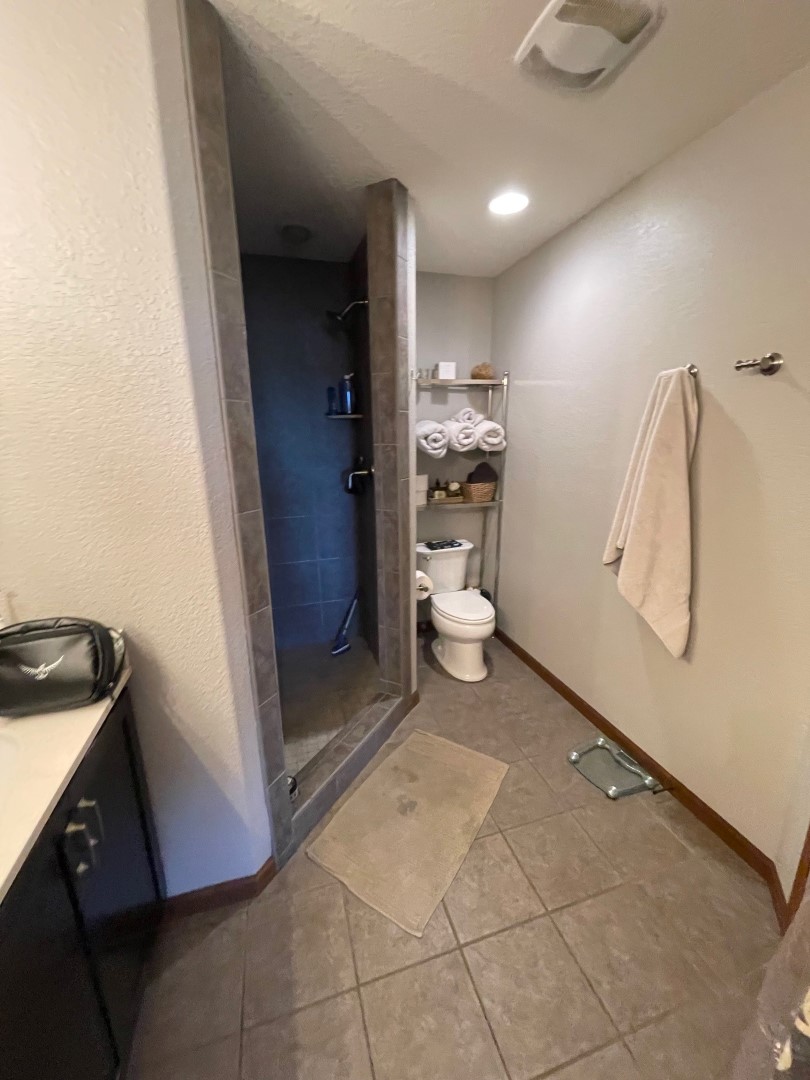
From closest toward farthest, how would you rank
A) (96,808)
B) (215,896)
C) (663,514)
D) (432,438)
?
(96,808), (215,896), (663,514), (432,438)

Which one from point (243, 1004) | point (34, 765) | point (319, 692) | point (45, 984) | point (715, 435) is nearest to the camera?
point (45, 984)

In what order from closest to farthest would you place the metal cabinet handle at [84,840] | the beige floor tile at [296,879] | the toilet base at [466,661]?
the metal cabinet handle at [84,840] → the beige floor tile at [296,879] → the toilet base at [466,661]

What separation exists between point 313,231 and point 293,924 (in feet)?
8.89

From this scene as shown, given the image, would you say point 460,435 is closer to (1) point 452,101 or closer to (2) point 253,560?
(1) point 452,101

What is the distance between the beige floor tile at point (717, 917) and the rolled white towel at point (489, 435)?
2059mm

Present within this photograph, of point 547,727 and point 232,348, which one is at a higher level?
point 232,348

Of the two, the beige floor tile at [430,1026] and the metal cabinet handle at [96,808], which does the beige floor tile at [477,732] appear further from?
the metal cabinet handle at [96,808]

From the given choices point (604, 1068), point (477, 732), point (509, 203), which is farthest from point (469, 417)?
point (604, 1068)

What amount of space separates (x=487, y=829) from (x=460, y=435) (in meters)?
1.96

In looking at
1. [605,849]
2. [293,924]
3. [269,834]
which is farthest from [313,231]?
[605,849]

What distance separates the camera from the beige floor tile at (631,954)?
3.59ft

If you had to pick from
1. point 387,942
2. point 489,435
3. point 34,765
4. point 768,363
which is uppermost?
point 768,363

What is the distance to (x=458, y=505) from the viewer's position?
105 inches

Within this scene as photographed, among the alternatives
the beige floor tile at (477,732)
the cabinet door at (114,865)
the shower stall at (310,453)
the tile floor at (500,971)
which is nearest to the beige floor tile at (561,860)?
the tile floor at (500,971)
